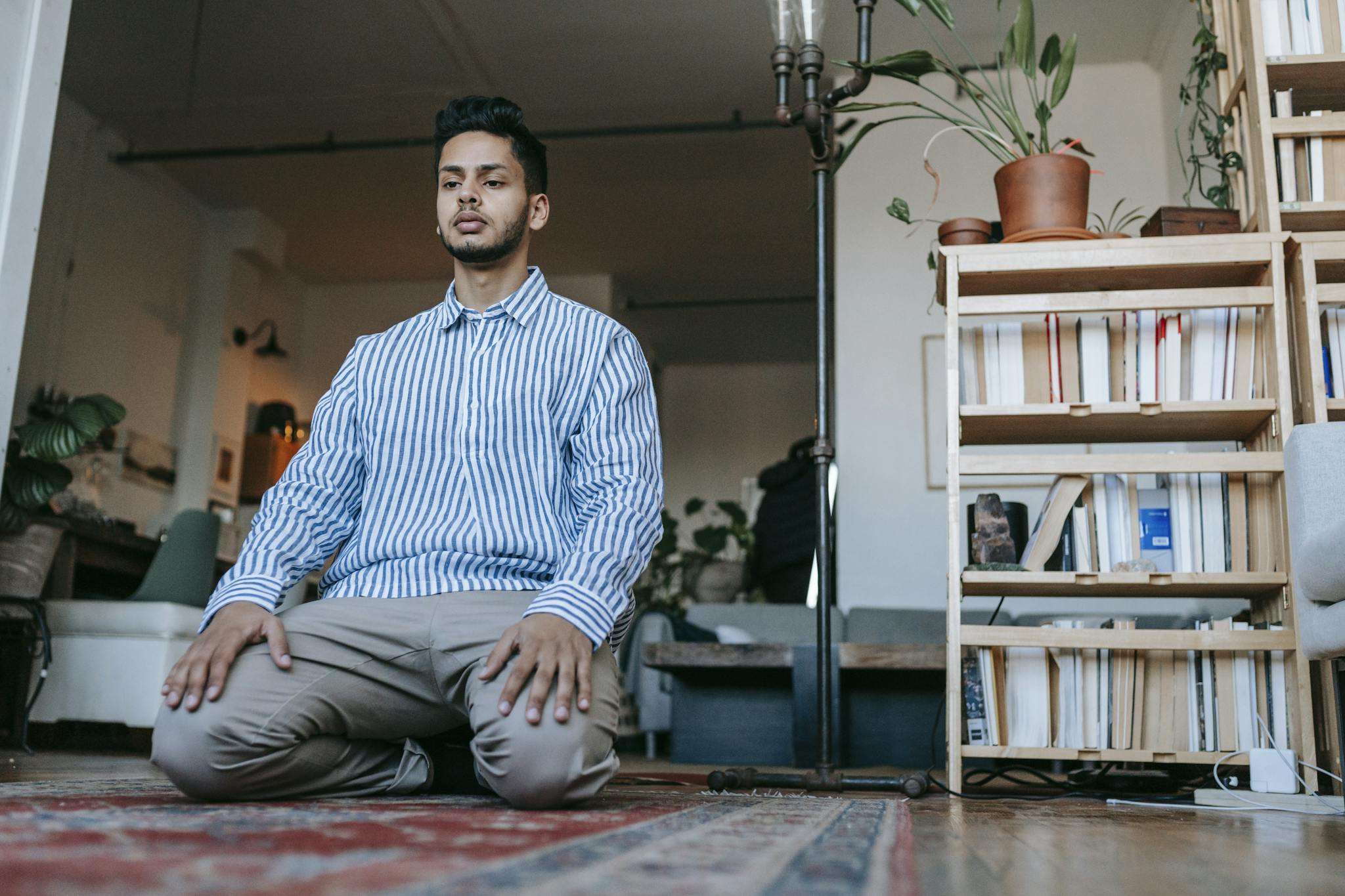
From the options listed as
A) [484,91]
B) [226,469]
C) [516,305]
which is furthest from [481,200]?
[226,469]

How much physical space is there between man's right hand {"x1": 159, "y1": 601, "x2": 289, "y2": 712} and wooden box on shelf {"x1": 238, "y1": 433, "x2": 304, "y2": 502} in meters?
6.00

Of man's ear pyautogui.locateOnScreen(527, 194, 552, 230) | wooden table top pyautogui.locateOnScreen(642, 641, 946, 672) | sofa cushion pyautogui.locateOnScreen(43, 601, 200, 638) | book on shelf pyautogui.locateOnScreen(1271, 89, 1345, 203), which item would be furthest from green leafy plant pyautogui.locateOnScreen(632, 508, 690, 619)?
man's ear pyautogui.locateOnScreen(527, 194, 552, 230)

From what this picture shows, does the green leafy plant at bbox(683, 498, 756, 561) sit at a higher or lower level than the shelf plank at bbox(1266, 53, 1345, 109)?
lower

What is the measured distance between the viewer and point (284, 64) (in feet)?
17.6

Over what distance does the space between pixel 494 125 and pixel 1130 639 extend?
152cm

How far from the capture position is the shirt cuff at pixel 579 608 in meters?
1.45

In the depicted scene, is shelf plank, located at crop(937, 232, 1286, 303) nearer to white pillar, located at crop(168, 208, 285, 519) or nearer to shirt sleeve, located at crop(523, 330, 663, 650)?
shirt sleeve, located at crop(523, 330, 663, 650)

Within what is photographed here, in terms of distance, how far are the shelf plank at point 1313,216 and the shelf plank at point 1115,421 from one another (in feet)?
1.67

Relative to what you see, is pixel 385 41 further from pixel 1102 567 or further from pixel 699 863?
pixel 699 863

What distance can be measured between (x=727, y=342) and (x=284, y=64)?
5.19 m

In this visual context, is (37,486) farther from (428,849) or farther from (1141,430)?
(428,849)

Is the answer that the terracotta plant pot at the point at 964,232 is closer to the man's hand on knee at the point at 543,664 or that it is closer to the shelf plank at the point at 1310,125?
the shelf plank at the point at 1310,125

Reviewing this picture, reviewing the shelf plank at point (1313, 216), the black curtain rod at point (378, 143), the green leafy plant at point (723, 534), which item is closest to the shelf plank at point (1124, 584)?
the shelf plank at point (1313, 216)

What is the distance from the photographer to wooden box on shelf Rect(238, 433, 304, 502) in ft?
23.7
